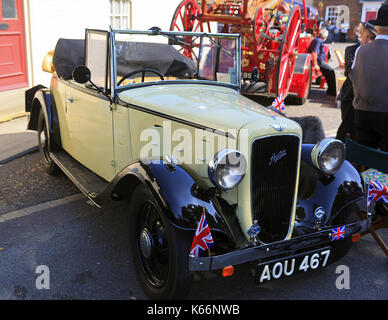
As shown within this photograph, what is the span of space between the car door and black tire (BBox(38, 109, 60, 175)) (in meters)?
0.50

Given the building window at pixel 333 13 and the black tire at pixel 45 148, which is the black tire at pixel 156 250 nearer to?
the black tire at pixel 45 148

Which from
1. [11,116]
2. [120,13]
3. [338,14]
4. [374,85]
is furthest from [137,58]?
[338,14]

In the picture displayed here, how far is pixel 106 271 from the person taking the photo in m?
3.20

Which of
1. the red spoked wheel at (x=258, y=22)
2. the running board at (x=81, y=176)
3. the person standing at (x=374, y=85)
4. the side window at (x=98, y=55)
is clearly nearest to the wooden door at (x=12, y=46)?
the running board at (x=81, y=176)

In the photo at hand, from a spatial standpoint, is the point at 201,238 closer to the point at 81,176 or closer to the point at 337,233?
the point at 337,233

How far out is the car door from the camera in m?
3.74

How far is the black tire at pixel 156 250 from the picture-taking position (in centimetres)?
253

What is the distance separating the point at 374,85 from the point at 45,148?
359cm

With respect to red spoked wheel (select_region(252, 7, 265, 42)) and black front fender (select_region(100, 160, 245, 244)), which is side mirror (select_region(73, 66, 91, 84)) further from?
red spoked wheel (select_region(252, 7, 265, 42))

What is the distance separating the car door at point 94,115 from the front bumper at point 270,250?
5.59 ft

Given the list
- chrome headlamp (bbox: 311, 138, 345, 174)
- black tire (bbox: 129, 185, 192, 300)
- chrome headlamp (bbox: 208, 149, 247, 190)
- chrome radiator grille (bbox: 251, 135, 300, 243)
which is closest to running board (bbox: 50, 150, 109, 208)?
black tire (bbox: 129, 185, 192, 300)

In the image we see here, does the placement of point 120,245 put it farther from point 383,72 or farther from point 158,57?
point 383,72

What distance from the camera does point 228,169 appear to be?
263 centimetres


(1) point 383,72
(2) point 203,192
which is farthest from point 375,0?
(2) point 203,192
